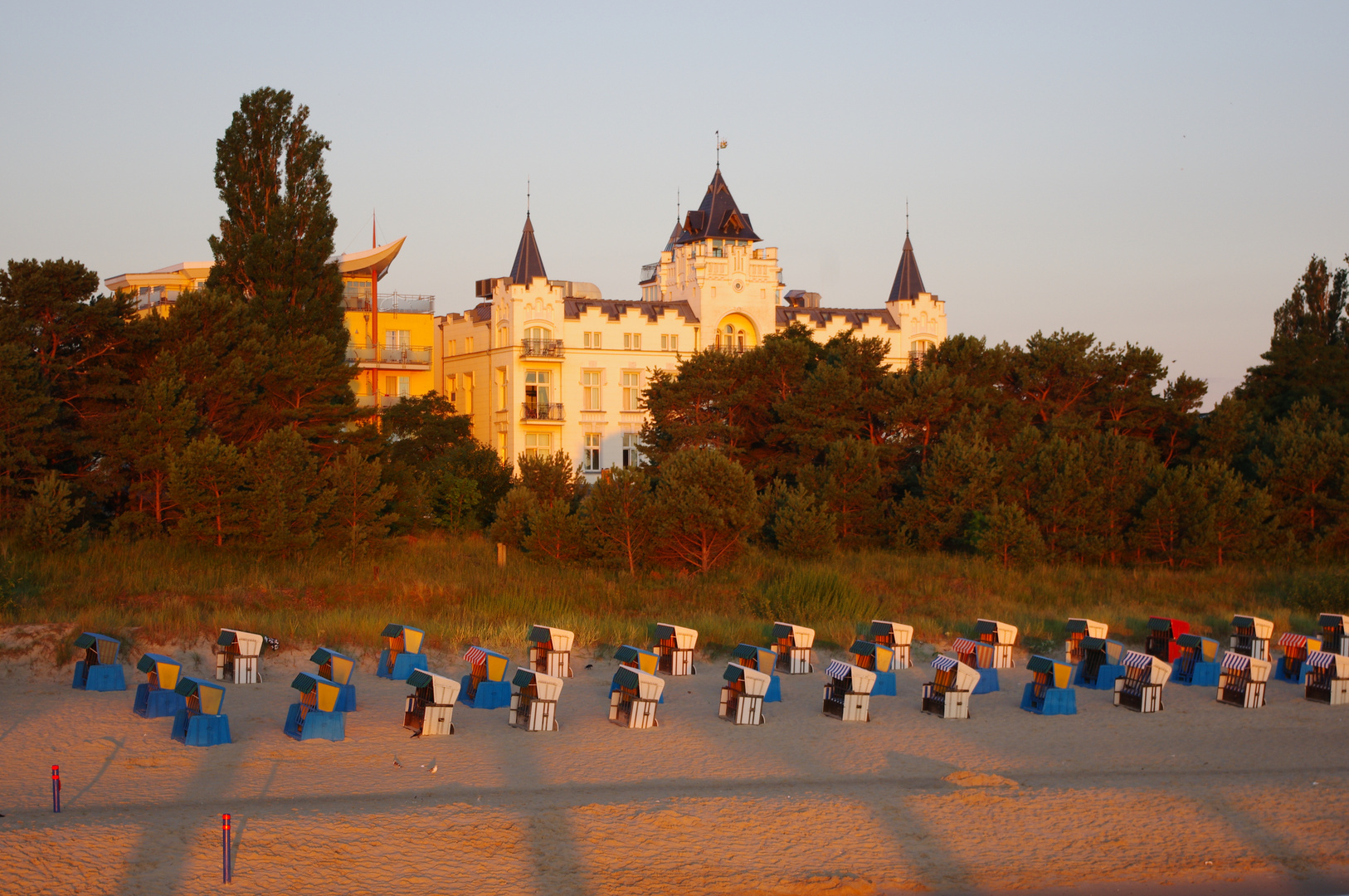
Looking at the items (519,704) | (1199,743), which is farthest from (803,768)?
(1199,743)

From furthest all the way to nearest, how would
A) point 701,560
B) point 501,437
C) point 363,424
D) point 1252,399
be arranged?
point 501,437 → point 1252,399 → point 363,424 → point 701,560

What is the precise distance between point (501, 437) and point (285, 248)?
20363 mm

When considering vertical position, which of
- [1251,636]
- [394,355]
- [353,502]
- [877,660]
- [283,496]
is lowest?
[1251,636]

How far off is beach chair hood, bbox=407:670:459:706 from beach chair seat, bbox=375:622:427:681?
393cm

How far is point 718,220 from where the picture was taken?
Answer: 5431 cm

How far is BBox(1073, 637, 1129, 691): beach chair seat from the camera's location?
778 inches

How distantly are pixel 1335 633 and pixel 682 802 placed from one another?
17047 millimetres

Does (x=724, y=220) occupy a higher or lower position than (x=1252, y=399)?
higher

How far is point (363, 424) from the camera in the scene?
1286 inches

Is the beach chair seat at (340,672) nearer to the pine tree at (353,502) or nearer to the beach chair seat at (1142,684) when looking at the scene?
the pine tree at (353,502)

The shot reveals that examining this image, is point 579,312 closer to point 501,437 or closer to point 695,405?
point 501,437

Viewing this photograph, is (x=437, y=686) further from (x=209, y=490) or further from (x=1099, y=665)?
(x=209, y=490)

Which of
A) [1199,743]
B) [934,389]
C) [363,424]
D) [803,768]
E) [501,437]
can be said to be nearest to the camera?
[803,768]

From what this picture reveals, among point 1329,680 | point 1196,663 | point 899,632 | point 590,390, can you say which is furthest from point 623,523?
point 590,390
